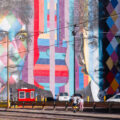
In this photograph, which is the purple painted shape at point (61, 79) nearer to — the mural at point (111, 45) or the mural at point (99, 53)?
the mural at point (99, 53)

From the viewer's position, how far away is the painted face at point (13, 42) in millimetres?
60844

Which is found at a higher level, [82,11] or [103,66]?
[82,11]

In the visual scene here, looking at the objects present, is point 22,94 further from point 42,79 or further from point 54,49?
point 54,49

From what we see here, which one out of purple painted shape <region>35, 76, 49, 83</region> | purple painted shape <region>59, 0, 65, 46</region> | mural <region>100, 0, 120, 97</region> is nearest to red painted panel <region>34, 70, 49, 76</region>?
purple painted shape <region>35, 76, 49, 83</region>

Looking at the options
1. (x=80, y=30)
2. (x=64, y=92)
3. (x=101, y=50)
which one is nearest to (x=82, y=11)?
(x=80, y=30)

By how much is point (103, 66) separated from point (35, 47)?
44.2ft

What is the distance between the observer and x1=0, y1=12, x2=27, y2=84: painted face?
200 feet

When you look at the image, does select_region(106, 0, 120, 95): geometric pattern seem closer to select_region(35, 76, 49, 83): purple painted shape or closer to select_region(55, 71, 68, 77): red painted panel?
select_region(55, 71, 68, 77): red painted panel

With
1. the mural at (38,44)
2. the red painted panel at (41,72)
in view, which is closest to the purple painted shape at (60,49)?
the mural at (38,44)

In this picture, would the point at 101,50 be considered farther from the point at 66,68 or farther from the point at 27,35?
the point at 27,35

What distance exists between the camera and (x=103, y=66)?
67125mm

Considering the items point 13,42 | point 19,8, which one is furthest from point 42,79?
point 19,8

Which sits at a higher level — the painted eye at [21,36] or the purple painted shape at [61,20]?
the purple painted shape at [61,20]

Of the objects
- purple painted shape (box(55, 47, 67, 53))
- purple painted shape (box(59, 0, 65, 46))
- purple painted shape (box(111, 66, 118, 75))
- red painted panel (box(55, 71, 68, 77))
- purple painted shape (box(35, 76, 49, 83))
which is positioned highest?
purple painted shape (box(59, 0, 65, 46))
